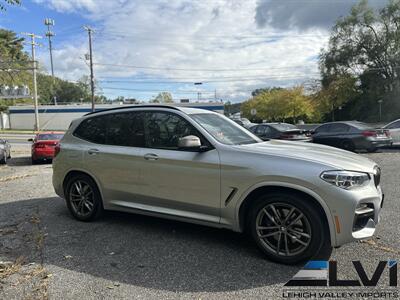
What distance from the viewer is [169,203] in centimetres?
499

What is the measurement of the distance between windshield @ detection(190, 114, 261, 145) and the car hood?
0.23 metres

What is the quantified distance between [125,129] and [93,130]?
2.34 feet

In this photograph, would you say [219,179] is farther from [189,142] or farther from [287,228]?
[287,228]

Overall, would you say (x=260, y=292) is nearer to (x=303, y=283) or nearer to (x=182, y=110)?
(x=303, y=283)

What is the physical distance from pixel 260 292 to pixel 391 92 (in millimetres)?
48599

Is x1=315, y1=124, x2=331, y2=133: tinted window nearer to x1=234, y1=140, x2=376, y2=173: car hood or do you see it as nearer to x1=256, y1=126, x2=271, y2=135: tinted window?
x1=256, y1=126, x2=271, y2=135: tinted window

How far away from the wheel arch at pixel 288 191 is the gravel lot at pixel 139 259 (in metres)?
0.46

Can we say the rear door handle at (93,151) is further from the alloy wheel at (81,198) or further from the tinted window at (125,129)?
the alloy wheel at (81,198)

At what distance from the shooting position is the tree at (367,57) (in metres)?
45.7

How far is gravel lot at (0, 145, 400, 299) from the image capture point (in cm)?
372

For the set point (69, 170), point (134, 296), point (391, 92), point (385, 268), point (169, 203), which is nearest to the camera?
point (134, 296)

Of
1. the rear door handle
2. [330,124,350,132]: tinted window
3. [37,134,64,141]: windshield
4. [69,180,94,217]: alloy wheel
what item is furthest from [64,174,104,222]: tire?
[330,124,350,132]: tinted window

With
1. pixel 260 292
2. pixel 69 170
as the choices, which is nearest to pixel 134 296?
pixel 260 292

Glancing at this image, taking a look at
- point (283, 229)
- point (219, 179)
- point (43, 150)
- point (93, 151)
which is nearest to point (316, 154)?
point (283, 229)
